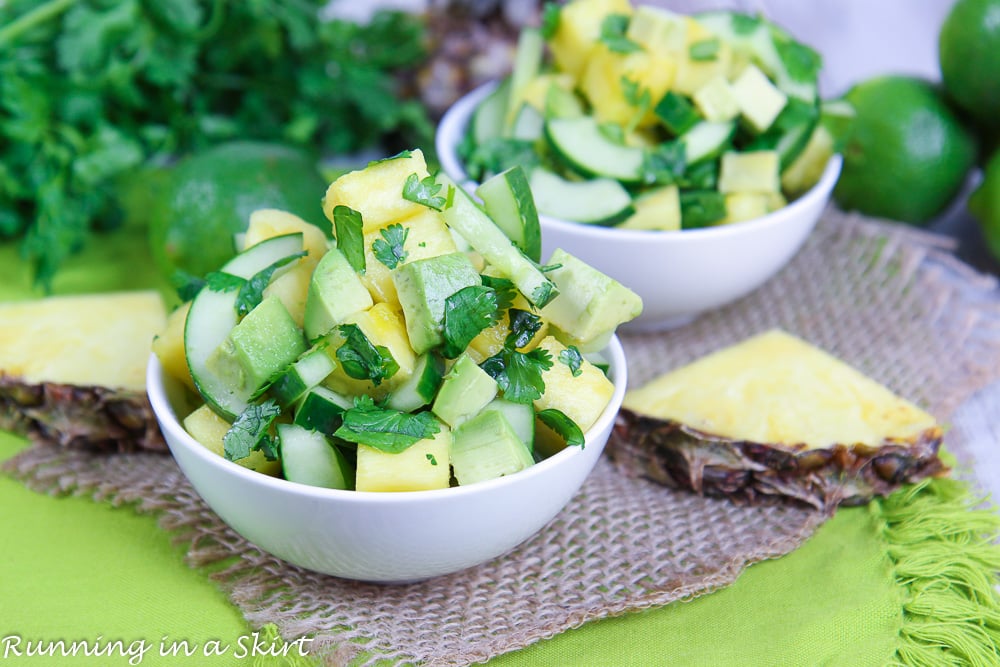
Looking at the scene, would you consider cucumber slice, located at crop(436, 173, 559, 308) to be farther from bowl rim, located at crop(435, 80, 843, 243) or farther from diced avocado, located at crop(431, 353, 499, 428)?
bowl rim, located at crop(435, 80, 843, 243)

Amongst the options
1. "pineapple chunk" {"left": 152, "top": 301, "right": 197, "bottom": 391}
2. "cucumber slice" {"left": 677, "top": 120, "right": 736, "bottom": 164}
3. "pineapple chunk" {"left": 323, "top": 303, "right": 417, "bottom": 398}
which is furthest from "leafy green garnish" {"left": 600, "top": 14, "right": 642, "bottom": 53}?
"pineapple chunk" {"left": 152, "top": 301, "right": 197, "bottom": 391}

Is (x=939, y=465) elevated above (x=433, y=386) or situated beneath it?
situated beneath

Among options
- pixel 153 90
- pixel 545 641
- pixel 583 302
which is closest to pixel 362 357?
pixel 583 302

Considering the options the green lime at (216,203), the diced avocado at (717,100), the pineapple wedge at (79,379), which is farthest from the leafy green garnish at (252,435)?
the diced avocado at (717,100)

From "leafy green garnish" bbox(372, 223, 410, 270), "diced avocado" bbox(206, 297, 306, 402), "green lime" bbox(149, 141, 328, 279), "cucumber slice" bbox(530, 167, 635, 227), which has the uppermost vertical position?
"leafy green garnish" bbox(372, 223, 410, 270)

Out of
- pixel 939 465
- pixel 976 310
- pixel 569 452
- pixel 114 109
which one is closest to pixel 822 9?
pixel 976 310

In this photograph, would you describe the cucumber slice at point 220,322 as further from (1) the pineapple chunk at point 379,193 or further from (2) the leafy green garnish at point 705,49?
(2) the leafy green garnish at point 705,49

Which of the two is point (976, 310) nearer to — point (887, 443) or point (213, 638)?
point (887, 443)
